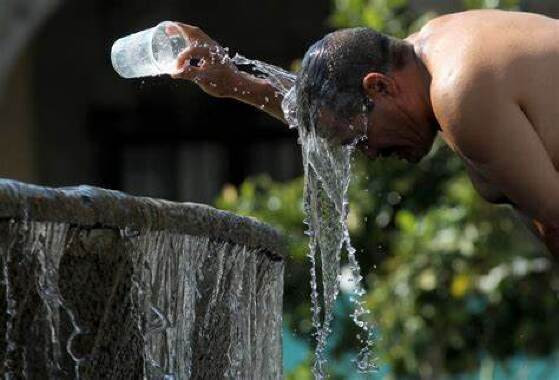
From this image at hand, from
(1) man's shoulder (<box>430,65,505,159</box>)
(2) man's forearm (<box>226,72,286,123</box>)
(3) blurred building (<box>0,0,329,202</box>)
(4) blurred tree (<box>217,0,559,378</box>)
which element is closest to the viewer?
(1) man's shoulder (<box>430,65,505,159</box>)

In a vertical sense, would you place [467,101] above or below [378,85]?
below

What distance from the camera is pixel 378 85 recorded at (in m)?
4.25

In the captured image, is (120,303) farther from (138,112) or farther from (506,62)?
(138,112)

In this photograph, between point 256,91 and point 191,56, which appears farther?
point 256,91

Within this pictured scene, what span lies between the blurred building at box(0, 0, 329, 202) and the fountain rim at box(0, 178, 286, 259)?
7.76 m

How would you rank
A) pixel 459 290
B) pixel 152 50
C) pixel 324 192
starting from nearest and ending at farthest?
pixel 152 50, pixel 324 192, pixel 459 290

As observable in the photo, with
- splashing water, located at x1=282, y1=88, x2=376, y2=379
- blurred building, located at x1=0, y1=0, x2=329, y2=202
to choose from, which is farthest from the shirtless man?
blurred building, located at x1=0, y1=0, x2=329, y2=202

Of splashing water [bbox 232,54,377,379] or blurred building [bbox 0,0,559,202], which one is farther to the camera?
blurred building [bbox 0,0,559,202]

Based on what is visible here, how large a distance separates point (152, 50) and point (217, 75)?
0.21 m

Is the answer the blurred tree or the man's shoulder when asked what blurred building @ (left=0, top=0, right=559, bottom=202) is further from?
the man's shoulder

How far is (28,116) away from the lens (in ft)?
40.0

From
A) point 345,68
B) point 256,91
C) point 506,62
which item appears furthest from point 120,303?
point 256,91

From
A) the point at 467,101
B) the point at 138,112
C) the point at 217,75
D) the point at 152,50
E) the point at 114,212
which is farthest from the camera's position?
the point at 138,112

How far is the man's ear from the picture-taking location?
13.9 feet
